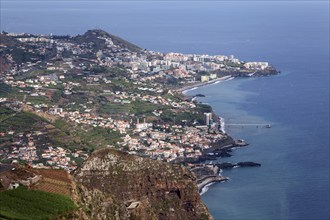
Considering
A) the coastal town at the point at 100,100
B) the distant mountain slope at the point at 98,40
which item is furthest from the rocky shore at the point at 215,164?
the distant mountain slope at the point at 98,40

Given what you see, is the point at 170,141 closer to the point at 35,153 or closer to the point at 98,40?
the point at 35,153

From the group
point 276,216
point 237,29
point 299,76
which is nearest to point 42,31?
point 237,29

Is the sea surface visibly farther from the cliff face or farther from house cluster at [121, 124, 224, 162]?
the cliff face

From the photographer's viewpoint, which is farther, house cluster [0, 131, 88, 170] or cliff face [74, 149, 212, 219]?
house cluster [0, 131, 88, 170]

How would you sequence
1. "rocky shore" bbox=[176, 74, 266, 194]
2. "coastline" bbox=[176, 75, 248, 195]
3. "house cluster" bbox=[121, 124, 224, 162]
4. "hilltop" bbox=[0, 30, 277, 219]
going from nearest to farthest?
"hilltop" bbox=[0, 30, 277, 219], "coastline" bbox=[176, 75, 248, 195], "rocky shore" bbox=[176, 74, 266, 194], "house cluster" bbox=[121, 124, 224, 162]

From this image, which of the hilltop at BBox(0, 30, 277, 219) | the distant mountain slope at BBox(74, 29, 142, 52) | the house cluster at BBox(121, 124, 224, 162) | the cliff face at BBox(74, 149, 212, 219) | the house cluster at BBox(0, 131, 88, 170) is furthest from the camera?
the distant mountain slope at BBox(74, 29, 142, 52)

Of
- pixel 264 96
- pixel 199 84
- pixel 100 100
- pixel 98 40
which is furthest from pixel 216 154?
pixel 98 40

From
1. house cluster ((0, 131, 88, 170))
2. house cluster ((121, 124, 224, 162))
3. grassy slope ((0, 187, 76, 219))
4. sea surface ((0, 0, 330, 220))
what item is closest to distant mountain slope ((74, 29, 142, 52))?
sea surface ((0, 0, 330, 220))
